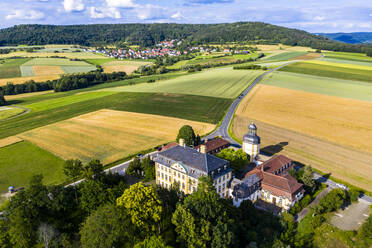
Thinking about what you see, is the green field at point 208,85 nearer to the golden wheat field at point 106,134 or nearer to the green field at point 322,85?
the green field at point 322,85

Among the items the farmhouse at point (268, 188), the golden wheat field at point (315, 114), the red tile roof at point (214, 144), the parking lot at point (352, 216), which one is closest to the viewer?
the parking lot at point (352, 216)

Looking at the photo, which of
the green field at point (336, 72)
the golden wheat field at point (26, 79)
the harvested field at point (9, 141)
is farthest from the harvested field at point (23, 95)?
the green field at point (336, 72)

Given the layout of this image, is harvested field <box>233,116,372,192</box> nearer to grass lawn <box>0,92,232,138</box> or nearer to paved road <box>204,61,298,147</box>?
paved road <box>204,61,298,147</box>

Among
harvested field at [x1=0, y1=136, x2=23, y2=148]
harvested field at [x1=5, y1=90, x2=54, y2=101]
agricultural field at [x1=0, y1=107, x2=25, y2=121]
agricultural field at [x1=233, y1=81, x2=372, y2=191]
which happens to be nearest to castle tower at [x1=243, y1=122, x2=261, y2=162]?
agricultural field at [x1=233, y1=81, x2=372, y2=191]

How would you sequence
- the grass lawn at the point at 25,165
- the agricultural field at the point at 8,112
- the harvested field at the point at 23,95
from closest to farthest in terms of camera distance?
the grass lawn at the point at 25,165 → the agricultural field at the point at 8,112 → the harvested field at the point at 23,95

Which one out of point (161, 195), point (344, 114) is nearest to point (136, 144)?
point (161, 195)

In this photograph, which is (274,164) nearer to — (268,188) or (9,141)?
(268,188)
